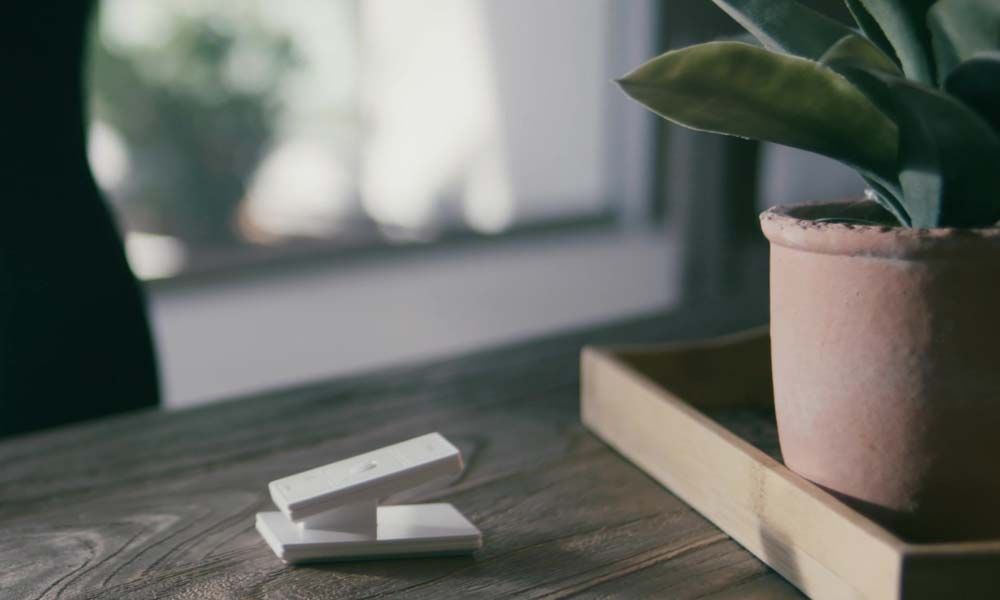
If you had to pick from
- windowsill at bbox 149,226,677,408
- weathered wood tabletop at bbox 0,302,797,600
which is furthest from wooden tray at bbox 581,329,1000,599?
windowsill at bbox 149,226,677,408

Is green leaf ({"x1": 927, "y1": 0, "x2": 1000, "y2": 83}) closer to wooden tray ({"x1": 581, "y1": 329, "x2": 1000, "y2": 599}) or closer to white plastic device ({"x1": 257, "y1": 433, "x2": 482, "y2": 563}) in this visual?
wooden tray ({"x1": 581, "y1": 329, "x2": 1000, "y2": 599})

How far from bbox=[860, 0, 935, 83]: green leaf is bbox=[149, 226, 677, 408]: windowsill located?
1.83 m

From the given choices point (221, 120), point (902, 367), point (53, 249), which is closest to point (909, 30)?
point (902, 367)

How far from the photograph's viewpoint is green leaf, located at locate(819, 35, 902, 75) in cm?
43

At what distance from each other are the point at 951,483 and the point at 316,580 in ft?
1.09

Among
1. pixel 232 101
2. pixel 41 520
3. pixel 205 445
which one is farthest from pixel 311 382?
pixel 232 101

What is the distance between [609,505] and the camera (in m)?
0.64

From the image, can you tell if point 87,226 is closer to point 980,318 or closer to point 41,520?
point 41,520

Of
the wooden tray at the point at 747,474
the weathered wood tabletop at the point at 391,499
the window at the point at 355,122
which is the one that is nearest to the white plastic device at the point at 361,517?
the weathered wood tabletop at the point at 391,499

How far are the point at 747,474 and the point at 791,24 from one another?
251mm

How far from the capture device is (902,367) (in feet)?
1.59

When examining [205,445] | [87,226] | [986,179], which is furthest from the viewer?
[87,226]

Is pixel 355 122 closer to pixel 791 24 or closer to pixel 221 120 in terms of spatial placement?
pixel 221 120

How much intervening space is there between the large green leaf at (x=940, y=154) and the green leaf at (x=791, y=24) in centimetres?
6
